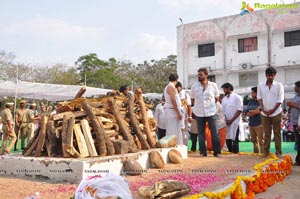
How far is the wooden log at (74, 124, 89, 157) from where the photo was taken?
6418 mm

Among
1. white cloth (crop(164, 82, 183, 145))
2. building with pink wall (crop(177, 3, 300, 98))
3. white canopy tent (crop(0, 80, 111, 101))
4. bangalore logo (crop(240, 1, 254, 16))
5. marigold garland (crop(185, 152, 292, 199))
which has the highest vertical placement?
bangalore logo (crop(240, 1, 254, 16))

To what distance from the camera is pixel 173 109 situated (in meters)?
8.36

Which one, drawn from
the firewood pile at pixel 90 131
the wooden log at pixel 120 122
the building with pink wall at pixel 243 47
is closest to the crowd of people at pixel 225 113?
the firewood pile at pixel 90 131

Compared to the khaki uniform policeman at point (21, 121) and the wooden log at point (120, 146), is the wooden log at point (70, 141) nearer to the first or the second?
the wooden log at point (120, 146)

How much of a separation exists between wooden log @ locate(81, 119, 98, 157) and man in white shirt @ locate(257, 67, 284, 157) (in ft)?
12.0

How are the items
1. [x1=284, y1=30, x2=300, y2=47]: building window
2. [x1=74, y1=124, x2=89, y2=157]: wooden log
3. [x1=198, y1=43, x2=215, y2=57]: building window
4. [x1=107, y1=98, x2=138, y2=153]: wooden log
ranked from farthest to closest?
[x1=198, y1=43, x2=215, y2=57]: building window < [x1=284, y1=30, x2=300, y2=47]: building window < [x1=107, y1=98, x2=138, y2=153]: wooden log < [x1=74, y1=124, x2=89, y2=157]: wooden log

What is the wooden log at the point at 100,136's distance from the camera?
21.7 feet

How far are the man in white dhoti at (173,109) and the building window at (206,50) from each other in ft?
79.3

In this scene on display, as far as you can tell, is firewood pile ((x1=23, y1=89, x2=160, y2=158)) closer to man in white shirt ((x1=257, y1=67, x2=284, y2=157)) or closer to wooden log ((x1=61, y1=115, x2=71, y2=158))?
wooden log ((x1=61, y1=115, x2=71, y2=158))

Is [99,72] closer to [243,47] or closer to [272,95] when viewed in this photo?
[243,47]

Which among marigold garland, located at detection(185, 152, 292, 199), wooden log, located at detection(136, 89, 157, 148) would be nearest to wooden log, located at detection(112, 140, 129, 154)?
wooden log, located at detection(136, 89, 157, 148)

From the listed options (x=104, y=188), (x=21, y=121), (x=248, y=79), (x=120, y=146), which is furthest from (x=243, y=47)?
(x=104, y=188)

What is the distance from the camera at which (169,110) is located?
8414 mm

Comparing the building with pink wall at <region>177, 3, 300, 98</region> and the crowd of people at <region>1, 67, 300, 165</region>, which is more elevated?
the building with pink wall at <region>177, 3, 300, 98</region>
